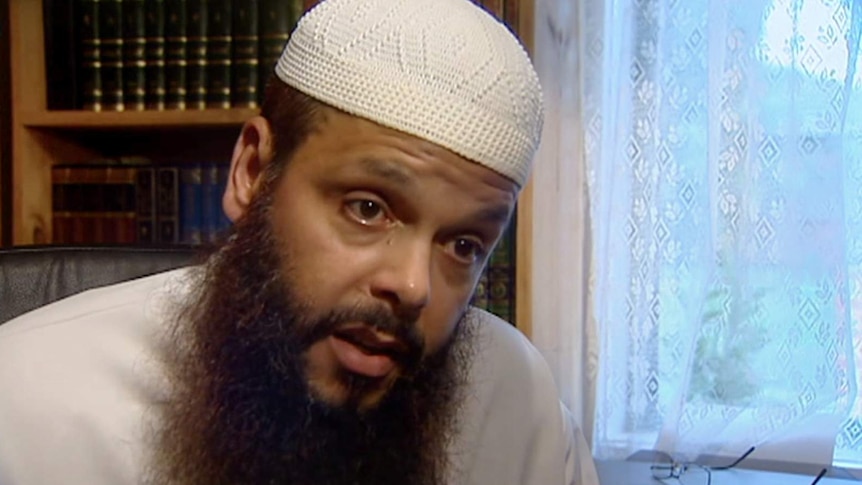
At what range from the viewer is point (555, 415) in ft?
3.32

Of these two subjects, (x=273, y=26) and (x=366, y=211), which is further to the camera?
(x=273, y=26)

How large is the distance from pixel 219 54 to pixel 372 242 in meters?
0.90

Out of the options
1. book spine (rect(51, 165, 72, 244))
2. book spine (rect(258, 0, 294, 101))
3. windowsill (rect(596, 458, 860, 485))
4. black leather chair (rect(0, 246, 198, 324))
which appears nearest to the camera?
black leather chair (rect(0, 246, 198, 324))

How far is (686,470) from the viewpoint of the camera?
1.34 meters

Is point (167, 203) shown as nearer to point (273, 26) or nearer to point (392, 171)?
point (273, 26)

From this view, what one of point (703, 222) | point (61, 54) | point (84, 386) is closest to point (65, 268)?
point (84, 386)

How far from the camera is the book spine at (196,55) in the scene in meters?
1.40

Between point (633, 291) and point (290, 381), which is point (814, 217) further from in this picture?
point (290, 381)

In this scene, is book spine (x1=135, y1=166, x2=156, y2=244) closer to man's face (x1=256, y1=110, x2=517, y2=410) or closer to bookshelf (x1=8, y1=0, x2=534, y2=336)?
bookshelf (x1=8, y1=0, x2=534, y2=336)

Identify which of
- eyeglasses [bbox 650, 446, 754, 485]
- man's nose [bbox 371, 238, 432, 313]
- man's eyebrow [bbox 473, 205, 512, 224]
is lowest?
eyeglasses [bbox 650, 446, 754, 485]

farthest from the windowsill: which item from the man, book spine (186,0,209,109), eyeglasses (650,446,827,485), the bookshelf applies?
book spine (186,0,209,109)

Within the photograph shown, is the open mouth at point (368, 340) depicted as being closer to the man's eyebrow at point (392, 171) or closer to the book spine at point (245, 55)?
the man's eyebrow at point (392, 171)

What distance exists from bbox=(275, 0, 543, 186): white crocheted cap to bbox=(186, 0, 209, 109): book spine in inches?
30.2

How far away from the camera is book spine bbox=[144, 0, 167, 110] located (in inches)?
55.4
